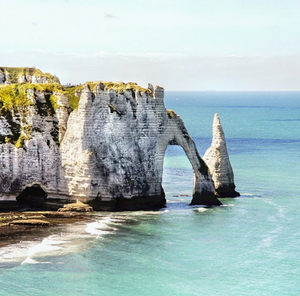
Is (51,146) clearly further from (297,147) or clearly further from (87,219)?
(297,147)

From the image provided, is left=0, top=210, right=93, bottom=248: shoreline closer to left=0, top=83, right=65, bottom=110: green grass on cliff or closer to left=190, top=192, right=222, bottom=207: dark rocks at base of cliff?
left=0, top=83, right=65, bottom=110: green grass on cliff

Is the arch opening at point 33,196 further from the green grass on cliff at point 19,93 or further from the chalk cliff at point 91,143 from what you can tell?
the green grass on cliff at point 19,93

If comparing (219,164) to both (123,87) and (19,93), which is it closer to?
(123,87)

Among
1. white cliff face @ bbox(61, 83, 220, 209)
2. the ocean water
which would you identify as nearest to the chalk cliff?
white cliff face @ bbox(61, 83, 220, 209)

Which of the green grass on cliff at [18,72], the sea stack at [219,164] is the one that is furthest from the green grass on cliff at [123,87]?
the green grass on cliff at [18,72]

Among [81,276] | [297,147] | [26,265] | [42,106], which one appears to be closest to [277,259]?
[81,276]

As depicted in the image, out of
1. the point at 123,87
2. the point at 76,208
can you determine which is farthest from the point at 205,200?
the point at 123,87
